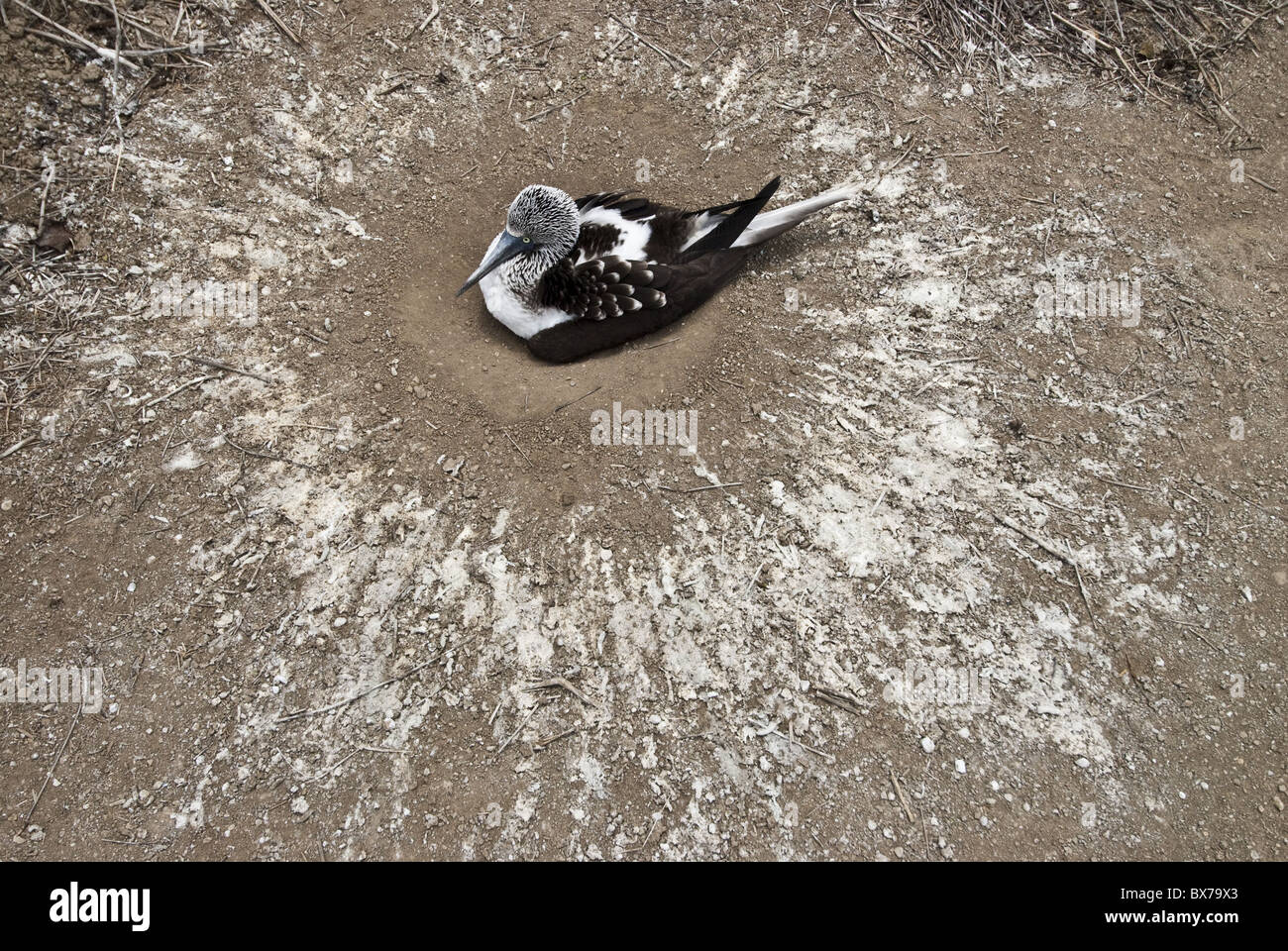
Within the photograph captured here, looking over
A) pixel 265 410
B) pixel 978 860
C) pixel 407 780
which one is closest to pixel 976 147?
pixel 978 860

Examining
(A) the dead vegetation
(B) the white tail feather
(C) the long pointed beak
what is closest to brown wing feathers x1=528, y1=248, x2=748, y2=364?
(B) the white tail feather

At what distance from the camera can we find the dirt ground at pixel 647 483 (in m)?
3.52

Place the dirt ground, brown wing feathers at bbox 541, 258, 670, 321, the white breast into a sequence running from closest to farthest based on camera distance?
the dirt ground < brown wing feathers at bbox 541, 258, 670, 321 < the white breast

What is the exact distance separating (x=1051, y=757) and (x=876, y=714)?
899 millimetres

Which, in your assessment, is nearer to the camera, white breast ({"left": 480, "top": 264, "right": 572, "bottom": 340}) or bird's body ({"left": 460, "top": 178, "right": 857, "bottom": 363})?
A: bird's body ({"left": 460, "top": 178, "right": 857, "bottom": 363})

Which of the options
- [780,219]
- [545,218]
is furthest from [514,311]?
[780,219]

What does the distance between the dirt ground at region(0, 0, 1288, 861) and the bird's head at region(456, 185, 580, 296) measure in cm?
66

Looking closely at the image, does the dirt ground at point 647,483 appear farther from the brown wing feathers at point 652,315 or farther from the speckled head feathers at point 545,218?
the speckled head feathers at point 545,218

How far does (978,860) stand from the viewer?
3381 mm

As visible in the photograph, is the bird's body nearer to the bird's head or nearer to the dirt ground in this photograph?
A: the bird's head

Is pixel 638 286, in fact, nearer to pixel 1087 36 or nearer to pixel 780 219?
pixel 780 219

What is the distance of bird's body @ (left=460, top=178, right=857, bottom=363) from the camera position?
201 inches

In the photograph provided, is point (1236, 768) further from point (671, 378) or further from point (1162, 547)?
point (671, 378)

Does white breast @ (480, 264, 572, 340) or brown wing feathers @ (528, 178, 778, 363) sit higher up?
brown wing feathers @ (528, 178, 778, 363)
